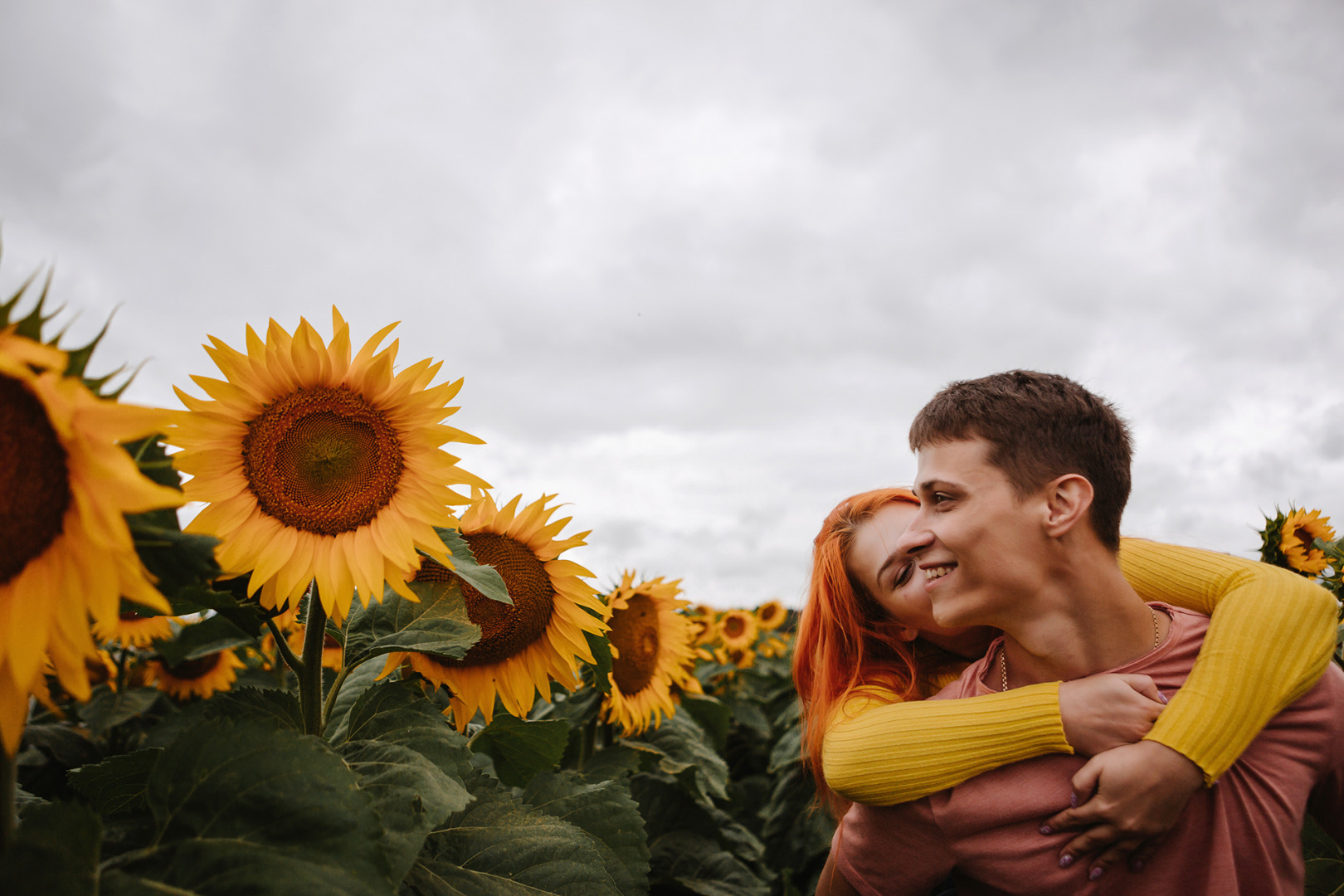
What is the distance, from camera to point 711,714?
486cm

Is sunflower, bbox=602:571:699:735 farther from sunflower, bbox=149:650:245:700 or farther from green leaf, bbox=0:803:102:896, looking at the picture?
sunflower, bbox=149:650:245:700

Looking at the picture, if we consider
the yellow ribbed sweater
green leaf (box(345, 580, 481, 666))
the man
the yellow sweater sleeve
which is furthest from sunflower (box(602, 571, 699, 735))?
the yellow sweater sleeve

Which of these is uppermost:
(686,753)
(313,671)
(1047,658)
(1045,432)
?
(1045,432)

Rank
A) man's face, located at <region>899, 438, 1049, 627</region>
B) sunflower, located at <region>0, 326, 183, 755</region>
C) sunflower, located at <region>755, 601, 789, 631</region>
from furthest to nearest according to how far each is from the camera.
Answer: sunflower, located at <region>755, 601, 789, 631</region> → man's face, located at <region>899, 438, 1049, 627</region> → sunflower, located at <region>0, 326, 183, 755</region>

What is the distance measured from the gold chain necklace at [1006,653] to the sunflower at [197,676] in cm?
476

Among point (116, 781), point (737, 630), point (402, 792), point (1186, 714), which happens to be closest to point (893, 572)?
point (1186, 714)

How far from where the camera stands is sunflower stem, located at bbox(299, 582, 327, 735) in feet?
5.56

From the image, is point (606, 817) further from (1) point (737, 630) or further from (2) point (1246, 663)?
(1) point (737, 630)

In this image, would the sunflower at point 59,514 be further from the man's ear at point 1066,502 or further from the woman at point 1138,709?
the man's ear at point 1066,502

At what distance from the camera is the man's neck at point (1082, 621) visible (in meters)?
2.18

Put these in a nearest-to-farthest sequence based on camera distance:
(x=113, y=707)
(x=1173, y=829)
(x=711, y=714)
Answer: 1. (x=1173, y=829)
2. (x=113, y=707)
3. (x=711, y=714)

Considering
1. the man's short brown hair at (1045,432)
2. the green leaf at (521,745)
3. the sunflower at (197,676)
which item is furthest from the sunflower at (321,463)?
the sunflower at (197,676)

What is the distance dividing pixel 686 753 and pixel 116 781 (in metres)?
2.64

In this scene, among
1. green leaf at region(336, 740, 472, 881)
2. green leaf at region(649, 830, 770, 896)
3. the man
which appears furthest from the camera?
green leaf at region(649, 830, 770, 896)
